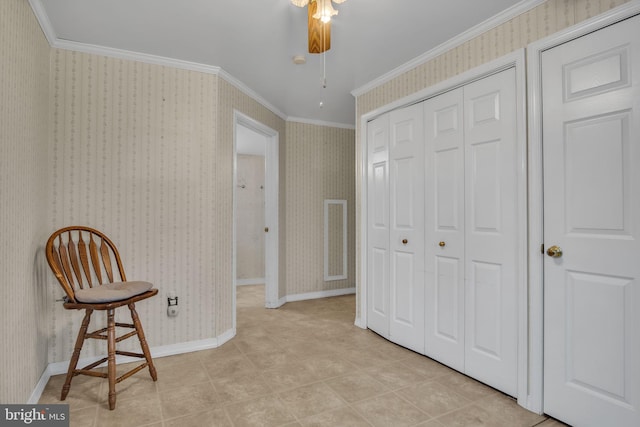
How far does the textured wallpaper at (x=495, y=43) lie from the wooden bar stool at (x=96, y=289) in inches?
98.2

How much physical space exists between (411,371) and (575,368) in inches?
39.1

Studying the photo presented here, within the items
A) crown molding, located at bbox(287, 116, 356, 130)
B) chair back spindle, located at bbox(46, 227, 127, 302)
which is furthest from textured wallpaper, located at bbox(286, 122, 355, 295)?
chair back spindle, located at bbox(46, 227, 127, 302)

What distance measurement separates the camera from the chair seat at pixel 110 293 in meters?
1.93

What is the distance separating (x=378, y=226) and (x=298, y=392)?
1.58m

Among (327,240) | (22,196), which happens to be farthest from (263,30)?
(327,240)

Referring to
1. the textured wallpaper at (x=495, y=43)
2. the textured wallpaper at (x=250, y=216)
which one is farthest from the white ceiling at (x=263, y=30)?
the textured wallpaper at (x=250, y=216)

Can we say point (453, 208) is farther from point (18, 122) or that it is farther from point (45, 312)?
point (45, 312)

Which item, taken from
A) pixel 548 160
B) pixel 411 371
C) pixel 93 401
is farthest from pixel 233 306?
pixel 548 160

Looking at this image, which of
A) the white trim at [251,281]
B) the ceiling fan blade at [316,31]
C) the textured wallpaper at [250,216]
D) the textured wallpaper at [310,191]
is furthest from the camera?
the textured wallpaper at [250,216]

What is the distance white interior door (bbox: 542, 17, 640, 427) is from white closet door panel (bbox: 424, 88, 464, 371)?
0.56 metres

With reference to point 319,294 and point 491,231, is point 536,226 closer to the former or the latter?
point 491,231

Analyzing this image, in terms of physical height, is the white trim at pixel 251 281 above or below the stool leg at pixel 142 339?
below

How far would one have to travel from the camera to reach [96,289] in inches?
81.5

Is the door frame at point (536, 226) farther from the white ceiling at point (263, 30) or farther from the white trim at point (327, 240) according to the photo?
the white trim at point (327, 240)
